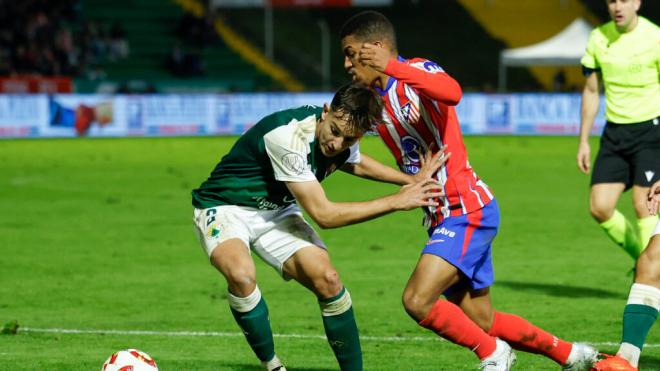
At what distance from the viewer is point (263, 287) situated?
10414 millimetres

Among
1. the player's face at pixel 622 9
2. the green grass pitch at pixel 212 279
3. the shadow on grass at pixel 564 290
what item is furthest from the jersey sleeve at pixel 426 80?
the shadow on grass at pixel 564 290

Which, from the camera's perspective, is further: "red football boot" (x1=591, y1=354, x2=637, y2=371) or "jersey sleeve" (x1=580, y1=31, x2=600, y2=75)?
"jersey sleeve" (x1=580, y1=31, x2=600, y2=75)

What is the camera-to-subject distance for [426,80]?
6180 mm

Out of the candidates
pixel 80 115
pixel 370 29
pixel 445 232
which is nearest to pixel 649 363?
pixel 445 232

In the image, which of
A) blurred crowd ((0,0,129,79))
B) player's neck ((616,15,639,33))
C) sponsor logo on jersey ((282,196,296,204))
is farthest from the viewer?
blurred crowd ((0,0,129,79))

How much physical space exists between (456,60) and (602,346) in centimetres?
3500

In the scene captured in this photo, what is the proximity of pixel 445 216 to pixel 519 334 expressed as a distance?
2.53 ft

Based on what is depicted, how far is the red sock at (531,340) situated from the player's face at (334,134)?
4.33 feet

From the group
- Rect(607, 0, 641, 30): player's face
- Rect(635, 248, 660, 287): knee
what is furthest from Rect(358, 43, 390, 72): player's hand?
Rect(607, 0, 641, 30): player's face

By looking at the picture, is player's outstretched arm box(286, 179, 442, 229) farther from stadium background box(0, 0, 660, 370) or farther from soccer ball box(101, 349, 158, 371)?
stadium background box(0, 0, 660, 370)

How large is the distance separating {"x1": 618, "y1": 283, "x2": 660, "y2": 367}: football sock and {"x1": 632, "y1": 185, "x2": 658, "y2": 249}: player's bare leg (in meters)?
2.12

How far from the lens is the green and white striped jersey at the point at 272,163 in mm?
6449

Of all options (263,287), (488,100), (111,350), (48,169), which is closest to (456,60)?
(488,100)

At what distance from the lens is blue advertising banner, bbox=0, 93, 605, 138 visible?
28.9 meters
